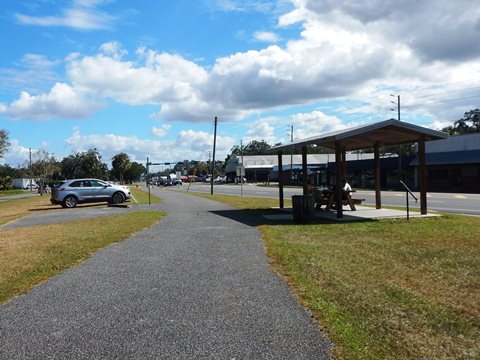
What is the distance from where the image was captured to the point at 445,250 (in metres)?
9.20

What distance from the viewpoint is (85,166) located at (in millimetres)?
96125

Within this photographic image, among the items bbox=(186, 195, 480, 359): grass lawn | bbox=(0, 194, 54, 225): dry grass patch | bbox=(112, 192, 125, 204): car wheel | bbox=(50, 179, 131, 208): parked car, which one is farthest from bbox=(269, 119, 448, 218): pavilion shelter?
bbox=(50, 179, 131, 208): parked car

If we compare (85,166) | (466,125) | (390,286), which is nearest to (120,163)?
(85,166)

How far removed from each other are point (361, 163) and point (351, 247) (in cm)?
4894

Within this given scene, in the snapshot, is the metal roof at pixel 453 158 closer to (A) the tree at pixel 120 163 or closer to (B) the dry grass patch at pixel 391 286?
(B) the dry grass patch at pixel 391 286

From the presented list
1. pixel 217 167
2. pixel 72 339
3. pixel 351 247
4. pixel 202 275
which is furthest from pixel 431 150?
pixel 217 167

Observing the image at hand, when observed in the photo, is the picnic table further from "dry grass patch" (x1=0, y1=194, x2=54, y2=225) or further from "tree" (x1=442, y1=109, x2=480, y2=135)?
"tree" (x1=442, y1=109, x2=480, y2=135)

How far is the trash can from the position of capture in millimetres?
14789

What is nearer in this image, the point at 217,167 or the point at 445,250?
the point at 445,250

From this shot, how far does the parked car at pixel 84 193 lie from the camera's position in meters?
27.6

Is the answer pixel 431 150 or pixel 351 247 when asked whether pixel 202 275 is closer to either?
pixel 351 247

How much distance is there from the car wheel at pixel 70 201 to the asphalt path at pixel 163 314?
1946 centimetres

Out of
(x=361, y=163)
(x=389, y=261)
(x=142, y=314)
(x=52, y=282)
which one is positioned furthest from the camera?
(x=361, y=163)

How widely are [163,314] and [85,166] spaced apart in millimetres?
94921
